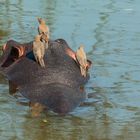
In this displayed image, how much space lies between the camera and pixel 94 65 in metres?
8.62

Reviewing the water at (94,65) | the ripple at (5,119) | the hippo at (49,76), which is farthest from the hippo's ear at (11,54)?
the ripple at (5,119)

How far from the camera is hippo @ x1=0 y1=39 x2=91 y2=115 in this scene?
21.4ft

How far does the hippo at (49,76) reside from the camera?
6.54 meters

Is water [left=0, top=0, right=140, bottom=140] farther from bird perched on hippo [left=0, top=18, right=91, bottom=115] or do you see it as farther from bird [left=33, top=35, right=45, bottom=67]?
bird [left=33, top=35, right=45, bottom=67]

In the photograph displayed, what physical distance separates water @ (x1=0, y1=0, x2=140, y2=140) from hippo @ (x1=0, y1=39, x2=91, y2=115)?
12 centimetres

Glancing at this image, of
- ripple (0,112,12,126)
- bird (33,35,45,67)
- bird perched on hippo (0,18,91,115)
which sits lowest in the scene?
ripple (0,112,12,126)

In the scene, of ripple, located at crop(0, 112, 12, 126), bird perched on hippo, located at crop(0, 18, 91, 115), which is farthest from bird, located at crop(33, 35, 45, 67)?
ripple, located at crop(0, 112, 12, 126)

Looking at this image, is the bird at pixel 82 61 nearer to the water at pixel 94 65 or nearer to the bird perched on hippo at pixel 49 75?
the bird perched on hippo at pixel 49 75

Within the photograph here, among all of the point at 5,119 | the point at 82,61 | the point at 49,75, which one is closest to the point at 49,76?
the point at 49,75

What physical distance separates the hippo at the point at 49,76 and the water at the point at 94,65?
12cm

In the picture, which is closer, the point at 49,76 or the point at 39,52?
the point at 49,76

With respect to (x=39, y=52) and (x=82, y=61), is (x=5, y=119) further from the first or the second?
→ (x=82, y=61)

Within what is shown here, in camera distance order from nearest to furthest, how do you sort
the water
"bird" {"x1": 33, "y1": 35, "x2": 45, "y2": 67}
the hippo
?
the water
the hippo
"bird" {"x1": 33, "y1": 35, "x2": 45, "y2": 67}

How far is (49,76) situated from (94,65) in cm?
165
